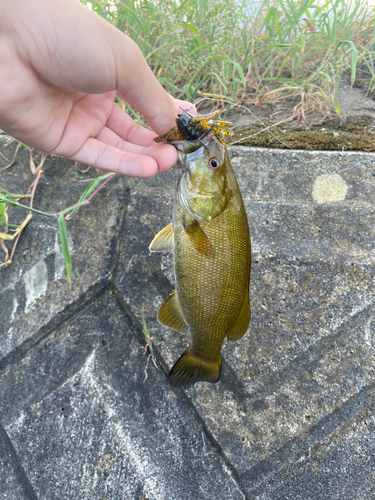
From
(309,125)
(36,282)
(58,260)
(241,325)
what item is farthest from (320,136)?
(36,282)

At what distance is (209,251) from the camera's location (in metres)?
1.53

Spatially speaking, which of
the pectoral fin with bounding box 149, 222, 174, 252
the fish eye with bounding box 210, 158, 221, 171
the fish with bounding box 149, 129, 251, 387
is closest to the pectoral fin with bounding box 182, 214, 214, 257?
the fish with bounding box 149, 129, 251, 387

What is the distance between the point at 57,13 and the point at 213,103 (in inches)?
66.0

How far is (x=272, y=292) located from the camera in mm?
1942

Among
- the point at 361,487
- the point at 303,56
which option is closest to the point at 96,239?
the point at 361,487

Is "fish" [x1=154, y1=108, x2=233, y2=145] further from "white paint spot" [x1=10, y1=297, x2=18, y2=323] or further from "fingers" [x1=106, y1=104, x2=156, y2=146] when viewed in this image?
"white paint spot" [x1=10, y1=297, x2=18, y2=323]

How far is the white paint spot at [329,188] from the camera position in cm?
212

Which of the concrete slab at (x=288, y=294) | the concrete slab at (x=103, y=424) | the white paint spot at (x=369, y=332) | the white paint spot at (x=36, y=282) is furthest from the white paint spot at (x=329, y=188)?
the white paint spot at (x=36, y=282)

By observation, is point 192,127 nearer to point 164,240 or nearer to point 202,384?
point 164,240

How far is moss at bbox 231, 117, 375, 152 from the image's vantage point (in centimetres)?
231

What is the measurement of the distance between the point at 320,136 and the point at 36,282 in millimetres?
2326

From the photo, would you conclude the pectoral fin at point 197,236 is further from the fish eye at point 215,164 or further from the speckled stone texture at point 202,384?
the speckled stone texture at point 202,384

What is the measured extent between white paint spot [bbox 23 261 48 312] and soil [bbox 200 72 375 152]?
5.48 ft

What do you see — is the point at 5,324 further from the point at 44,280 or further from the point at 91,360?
the point at 91,360
